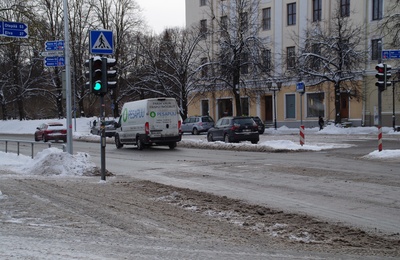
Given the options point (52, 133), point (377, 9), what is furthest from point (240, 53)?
point (52, 133)

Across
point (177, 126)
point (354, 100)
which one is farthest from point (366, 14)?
point (177, 126)

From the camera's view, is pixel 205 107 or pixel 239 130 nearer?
pixel 239 130

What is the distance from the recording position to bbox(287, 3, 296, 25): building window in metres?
52.8

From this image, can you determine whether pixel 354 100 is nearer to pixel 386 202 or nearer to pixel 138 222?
pixel 386 202

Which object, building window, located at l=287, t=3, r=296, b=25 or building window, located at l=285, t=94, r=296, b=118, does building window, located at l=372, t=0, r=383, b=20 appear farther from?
building window, located at l=285, t=94, r=296, b=118

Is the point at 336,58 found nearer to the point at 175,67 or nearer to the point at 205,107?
the point at 175,67

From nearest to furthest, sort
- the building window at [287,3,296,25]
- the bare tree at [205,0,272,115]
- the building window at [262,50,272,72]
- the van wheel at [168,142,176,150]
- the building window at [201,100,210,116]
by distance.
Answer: the van wheel at [168,142,176,150], the bare tree at [205,0,272,115], the building window at [262,50,272,72], the building window at [287,3,296,25], the building window at [201,100,210,116]

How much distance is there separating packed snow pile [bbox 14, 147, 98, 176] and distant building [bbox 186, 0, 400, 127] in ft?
103

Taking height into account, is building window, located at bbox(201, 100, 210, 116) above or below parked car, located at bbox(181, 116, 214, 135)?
above

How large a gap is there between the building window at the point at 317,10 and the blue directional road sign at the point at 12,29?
137 ft

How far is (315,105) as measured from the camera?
5078cm

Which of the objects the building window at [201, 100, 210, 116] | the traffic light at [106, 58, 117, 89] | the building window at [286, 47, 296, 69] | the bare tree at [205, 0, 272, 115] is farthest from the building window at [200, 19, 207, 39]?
the traffic light at [106, 58, 117, 89]

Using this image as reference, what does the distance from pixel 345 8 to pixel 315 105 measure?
10.4 meters

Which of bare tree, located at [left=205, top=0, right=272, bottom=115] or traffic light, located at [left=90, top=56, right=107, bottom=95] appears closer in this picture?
traffic light, located at [left=90, top=56, right=107, bottom=95]
